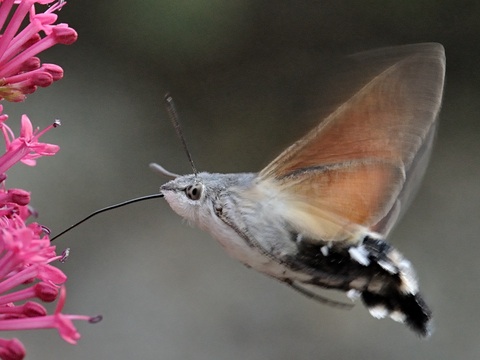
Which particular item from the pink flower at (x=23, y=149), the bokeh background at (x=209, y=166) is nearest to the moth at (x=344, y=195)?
the pink flower at (x=23, y=149)

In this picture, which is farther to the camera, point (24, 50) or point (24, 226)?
point (24, 50)

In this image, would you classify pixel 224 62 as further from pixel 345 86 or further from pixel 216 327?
pixel 345 86

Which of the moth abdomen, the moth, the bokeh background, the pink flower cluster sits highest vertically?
the pink flower cluster

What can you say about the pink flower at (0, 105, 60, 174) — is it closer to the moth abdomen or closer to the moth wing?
the moth wing

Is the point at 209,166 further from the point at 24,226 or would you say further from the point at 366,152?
the point at 24,226

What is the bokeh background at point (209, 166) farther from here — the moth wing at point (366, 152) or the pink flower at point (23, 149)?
the pink flower at point (23, 149)

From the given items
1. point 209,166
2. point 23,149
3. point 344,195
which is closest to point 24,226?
point 23,149

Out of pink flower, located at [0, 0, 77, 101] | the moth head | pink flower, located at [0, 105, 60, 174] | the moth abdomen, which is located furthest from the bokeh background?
pink flower, located at [0, 0, 77, 101]
